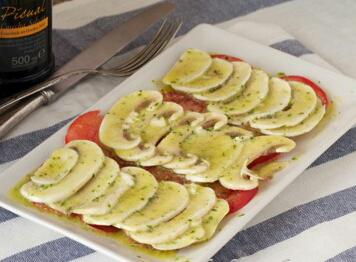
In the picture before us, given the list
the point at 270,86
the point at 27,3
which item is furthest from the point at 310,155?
the point at 27,3

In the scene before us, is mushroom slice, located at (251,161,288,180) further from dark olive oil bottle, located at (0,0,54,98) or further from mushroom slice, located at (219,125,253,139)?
dark olive oil bottle, located at (0,0,54,98)

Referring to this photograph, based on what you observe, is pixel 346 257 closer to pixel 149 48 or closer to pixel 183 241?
pixel 183 241

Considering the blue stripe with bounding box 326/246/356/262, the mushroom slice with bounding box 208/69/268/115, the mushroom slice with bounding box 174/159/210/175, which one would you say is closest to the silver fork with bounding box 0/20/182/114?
the mushroom slice with bounding box 208/69/268/115

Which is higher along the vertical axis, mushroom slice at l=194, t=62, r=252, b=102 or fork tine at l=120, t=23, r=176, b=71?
mushroom slice at l=194, t=62, r=252, b=102

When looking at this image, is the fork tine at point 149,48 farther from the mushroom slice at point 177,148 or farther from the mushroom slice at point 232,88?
the mushroom slice at point 177,148

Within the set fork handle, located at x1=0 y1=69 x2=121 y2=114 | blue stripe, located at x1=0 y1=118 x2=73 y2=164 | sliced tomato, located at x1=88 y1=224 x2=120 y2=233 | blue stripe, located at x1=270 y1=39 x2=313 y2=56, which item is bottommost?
blue stripe, located at x1=0 y1=118 x2=73 y2=164

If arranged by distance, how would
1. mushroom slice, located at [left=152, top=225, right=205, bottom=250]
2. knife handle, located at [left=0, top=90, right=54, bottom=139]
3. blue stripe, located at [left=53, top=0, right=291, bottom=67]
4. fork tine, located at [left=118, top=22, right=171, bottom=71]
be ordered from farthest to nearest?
blue stripe, located at [left=53, top=0, right=291, bottom=67] → fork tine, located at [left=118, top=22, right=171, bottom=71] → knife handle, located at [left=0, top=90, right=54, bottom=139] → mushroom slice, located at [left=152, top=225, right=205, bottom=250]

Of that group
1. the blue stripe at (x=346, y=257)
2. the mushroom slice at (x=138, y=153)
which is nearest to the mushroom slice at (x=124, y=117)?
the mushroom slice at (x=138, y=153)
